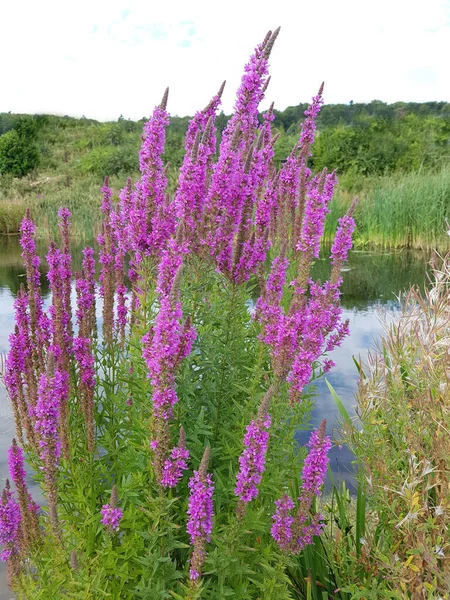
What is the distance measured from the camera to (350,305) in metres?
11.2

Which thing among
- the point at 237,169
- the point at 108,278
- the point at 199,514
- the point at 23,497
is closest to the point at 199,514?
the point at 199,514

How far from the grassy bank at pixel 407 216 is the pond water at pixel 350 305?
2.05 ft

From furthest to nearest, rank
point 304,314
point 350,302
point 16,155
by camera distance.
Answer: point 16,155 < point 350,302 < point 304,314

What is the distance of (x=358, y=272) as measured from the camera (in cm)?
1454

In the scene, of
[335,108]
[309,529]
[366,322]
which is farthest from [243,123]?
[335,108]

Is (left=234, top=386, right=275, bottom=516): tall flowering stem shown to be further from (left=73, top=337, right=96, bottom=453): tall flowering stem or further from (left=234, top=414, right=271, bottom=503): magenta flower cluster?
(left=73, top=337, right=96, bottom=453): tall flowering stem

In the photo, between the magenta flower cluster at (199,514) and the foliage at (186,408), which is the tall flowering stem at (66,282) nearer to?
the foliage at (186,408)

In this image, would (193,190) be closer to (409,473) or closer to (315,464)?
(315,464)

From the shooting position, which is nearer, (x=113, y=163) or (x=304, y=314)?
(x=304, y=314)

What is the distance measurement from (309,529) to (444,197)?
14.8m

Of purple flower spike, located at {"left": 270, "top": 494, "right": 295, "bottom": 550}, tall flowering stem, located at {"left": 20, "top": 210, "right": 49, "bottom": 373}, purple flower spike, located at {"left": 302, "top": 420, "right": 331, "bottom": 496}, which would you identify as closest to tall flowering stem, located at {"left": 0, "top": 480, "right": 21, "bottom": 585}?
tall flowering stem, located at {"left": 20, "top": 210, "right": 49, "bottom": 373}

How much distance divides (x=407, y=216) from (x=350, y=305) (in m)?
6.45

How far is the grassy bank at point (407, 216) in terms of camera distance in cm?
1511

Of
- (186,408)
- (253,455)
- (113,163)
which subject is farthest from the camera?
(113,163)
